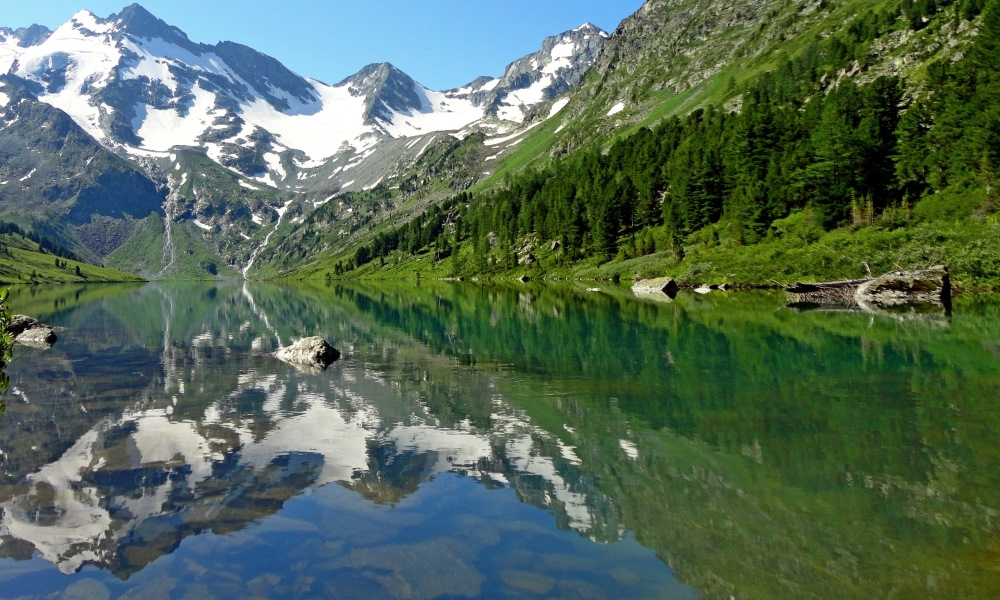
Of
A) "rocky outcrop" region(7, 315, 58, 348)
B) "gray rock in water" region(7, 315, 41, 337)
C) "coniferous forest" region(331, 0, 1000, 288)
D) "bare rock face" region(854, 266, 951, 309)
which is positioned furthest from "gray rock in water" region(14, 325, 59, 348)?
"coniferous forest" region(331, 0, 1000, 288)

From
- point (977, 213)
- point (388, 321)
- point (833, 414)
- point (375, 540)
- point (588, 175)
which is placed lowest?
point (375, 540)

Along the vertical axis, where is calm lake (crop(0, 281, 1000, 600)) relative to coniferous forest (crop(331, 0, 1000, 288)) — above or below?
below

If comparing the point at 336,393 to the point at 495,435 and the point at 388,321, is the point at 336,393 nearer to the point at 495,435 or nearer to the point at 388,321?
the point at 495,435

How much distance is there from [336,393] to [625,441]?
13172 millimetres

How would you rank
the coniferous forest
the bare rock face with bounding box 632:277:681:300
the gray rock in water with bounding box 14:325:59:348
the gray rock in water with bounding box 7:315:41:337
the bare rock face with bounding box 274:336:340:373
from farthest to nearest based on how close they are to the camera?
the bare rock face with bounding box 632:277:681:300
the coniferous forest
the gray rock in water with bounding box 7:315:41:337
the gray rock in water with bounding box 14:325:59:348
the bare rock face with bounding box 274:336:340:373

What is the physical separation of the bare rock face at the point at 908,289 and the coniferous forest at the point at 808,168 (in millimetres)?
7782

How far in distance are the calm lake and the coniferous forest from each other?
165ft

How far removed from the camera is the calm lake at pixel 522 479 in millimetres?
8977

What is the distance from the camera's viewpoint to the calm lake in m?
8.98

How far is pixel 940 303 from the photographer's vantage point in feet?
157

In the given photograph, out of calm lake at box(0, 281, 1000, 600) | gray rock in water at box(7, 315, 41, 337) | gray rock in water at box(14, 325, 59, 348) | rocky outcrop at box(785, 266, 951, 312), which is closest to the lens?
calm lake at box(0, 281, 1000, 600)

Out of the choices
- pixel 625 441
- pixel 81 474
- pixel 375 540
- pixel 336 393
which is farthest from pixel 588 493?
pixel 336 393

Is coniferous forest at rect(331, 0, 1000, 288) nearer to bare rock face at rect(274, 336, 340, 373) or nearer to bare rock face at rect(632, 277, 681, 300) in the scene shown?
bare rock face at rect(632, 277, 681, 300)

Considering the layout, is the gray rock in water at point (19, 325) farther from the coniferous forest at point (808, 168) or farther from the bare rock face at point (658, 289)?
the coniferous forest at point (808, 168)
